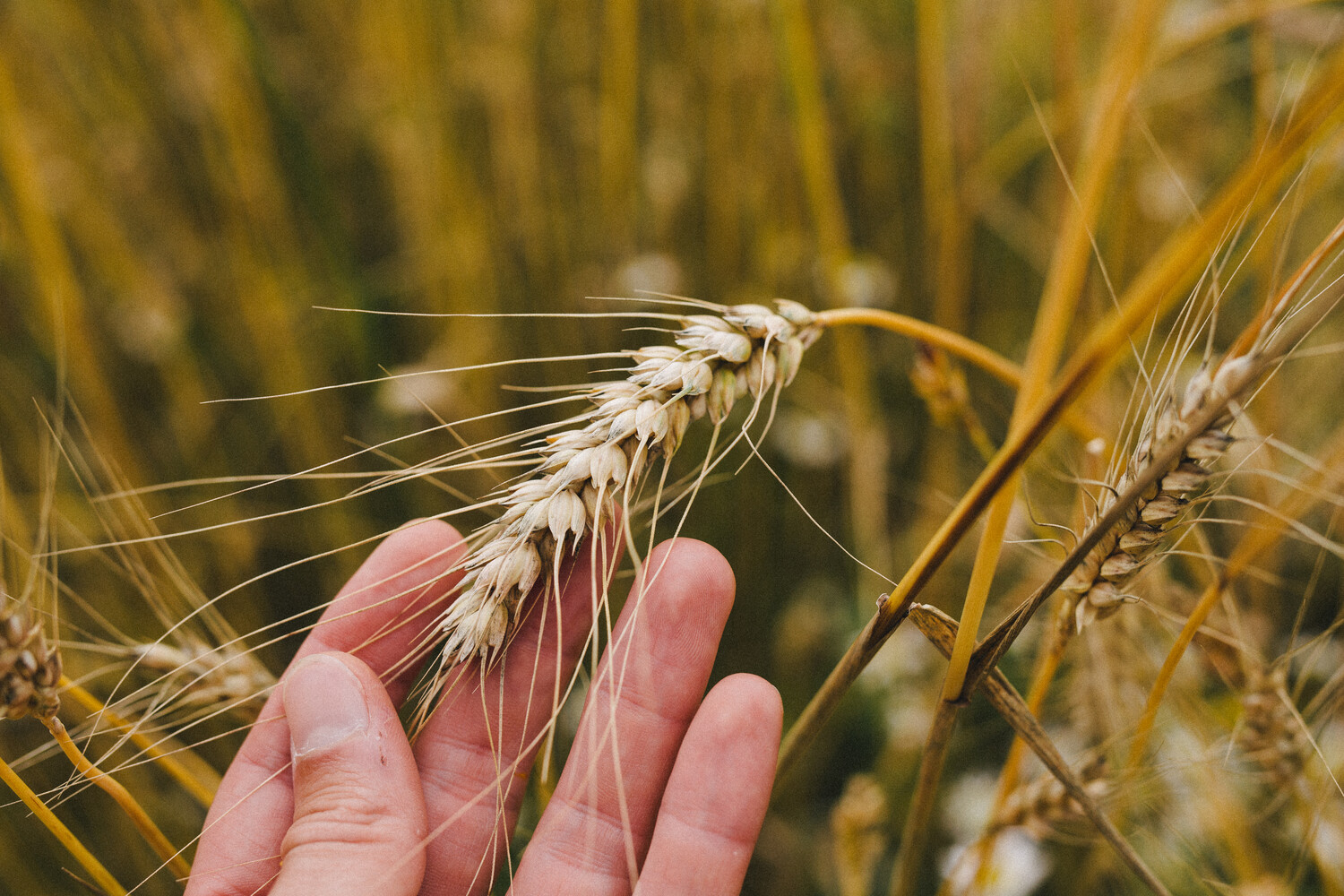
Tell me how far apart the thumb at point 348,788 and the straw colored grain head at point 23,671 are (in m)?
0.20

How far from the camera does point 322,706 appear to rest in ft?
2.52

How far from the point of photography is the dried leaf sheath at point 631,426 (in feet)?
2.18

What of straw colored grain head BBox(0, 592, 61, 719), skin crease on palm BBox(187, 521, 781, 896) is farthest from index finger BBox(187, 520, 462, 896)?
straw colored grain head BBox(0, 592, 61, 719)

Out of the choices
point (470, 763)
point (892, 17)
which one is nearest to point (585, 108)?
point (892, 17)

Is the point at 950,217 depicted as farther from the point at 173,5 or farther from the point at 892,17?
the point at 173,5

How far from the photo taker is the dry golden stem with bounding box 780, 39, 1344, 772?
0.41 meters

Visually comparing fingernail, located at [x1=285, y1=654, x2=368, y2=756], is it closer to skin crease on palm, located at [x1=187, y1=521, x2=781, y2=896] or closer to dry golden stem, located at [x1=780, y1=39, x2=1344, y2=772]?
skin crease on palm, located at [x1=187, y1=521, x2=781, y2=896]

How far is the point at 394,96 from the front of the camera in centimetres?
155

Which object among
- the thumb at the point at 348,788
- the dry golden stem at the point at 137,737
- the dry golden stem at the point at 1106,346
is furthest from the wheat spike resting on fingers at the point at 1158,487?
the dry golden stem at the point at 137,737

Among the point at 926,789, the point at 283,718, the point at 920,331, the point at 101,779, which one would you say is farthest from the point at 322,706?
the point at 920,331

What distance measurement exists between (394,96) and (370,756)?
138 centimetres

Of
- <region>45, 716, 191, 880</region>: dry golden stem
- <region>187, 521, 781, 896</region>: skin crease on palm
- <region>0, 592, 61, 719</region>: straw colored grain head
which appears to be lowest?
<region>187, 521, 781, 896</region>: skin crease on palm

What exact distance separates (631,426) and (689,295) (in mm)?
997

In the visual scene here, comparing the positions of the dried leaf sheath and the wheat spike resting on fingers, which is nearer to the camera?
the wheat spike resting on fingers
